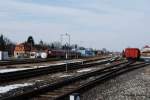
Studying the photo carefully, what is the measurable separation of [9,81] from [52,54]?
69.6 meters

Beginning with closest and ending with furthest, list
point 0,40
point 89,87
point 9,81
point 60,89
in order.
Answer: point 60,89, point 89,87, point 9,81, point 0,40

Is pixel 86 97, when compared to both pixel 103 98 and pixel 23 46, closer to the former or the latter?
pixel 103 98

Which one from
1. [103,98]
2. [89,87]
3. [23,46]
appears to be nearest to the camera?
[103,98]

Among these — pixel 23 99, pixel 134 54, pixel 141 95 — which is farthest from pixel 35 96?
pixel 134 54

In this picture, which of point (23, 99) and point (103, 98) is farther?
point (103, 98)

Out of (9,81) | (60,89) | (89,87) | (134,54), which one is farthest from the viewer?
(134,54)

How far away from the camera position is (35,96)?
15156mm

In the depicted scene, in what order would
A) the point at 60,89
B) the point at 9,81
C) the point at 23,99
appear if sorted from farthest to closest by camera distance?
the point at 9,81 → the point at 60,89 → the point at 23,99

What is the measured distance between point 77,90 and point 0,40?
123307 millimetres

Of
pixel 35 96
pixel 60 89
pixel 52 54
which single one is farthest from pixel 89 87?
pixel 52 54

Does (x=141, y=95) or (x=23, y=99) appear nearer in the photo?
(x=23, y=99)

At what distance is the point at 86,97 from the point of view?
15602 millimetres

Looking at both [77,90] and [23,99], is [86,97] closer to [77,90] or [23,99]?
[77,90]

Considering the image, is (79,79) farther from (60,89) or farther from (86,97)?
(86,97)
